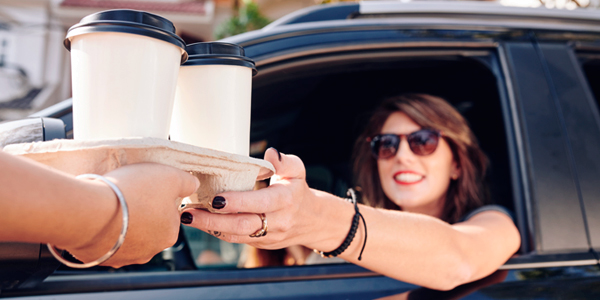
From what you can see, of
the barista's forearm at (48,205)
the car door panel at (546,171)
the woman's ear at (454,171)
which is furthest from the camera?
the woman's ear at (454,171)

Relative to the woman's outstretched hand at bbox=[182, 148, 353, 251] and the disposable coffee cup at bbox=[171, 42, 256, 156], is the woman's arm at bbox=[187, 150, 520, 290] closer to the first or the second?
the woman's outstretched hand at bbox=[182, 148, 353, 251]

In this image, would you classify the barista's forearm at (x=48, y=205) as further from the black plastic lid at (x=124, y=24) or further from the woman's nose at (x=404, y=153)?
the woman's nose at (x=404, y=153)

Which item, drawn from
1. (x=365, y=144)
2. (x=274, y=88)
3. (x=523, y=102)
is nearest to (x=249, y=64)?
(x=274, y=88)

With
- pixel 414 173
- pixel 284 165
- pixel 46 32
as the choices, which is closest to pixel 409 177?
pixel 414 173

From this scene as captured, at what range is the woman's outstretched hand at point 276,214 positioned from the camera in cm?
76

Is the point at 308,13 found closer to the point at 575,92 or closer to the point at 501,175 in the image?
the point at 575,92

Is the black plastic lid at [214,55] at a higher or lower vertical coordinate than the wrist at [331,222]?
Result: higher

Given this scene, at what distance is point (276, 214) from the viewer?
2.76 ft

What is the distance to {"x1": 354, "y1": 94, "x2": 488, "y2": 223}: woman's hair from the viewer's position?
5.89ft

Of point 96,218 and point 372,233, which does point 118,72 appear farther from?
point 372,233

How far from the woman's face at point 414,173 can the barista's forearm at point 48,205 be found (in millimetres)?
1429

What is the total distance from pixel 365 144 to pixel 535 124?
910 mm

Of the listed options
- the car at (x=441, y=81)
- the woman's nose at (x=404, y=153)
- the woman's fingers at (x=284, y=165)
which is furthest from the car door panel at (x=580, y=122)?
the woman's fingers at (x=284, y=165)

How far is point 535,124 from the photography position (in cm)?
130
